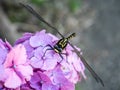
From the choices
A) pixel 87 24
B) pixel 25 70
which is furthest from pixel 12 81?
pixel 87 24

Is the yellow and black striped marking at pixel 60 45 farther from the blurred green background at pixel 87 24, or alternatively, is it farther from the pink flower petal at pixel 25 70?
the blurred green background at pixel 87 24

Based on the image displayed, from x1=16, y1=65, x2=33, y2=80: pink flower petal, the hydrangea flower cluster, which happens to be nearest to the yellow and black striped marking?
the hydrangea flower cluster

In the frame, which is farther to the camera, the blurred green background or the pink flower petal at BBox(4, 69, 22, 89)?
the blurred green background

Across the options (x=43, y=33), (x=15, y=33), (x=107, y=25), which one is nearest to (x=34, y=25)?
(x=15, y=33)

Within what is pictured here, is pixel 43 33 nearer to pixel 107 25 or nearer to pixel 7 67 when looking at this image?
pixel 7 67

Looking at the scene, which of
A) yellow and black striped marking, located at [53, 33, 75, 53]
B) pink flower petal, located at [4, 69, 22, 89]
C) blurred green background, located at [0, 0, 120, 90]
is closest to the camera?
pink flower petal, located at [4, 69, 22, 89]

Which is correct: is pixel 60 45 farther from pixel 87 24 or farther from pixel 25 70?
pixel 87 24

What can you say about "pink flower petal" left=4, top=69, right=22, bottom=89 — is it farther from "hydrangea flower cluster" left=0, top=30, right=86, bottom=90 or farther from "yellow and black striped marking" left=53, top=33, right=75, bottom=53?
"yellow and black striped marking" left=53, top=33, right=75, bottom=53
